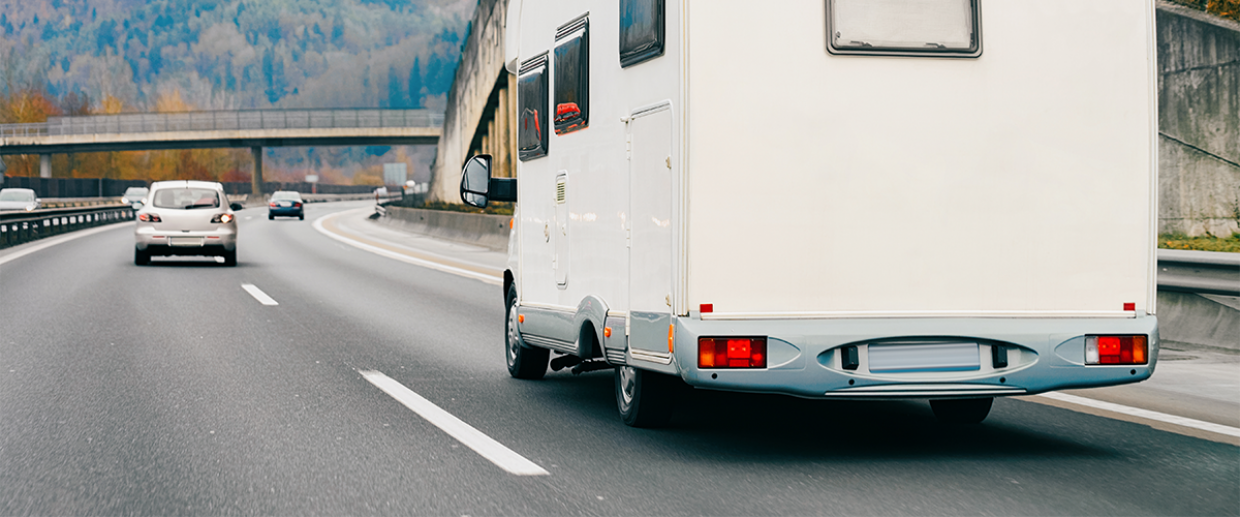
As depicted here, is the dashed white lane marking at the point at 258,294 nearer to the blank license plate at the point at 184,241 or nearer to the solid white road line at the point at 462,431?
the blank license plate at the point at 184,241

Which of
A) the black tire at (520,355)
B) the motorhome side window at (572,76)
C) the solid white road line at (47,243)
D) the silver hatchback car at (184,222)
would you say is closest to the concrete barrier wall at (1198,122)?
the black tire at (520,355)

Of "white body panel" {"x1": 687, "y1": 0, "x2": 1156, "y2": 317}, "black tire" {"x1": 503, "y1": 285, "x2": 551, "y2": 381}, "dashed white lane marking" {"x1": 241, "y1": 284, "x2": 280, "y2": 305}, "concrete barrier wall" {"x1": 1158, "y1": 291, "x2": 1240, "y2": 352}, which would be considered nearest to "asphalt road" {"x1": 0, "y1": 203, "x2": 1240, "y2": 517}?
"black tire" {"x1": 503, "y1": 285, "x2": 551, "y2": 381}

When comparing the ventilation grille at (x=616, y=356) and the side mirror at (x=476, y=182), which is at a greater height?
the side mirror at (x=476, y=182)

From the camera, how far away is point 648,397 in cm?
666

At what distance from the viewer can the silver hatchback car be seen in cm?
2267

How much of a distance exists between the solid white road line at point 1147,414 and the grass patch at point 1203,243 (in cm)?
507

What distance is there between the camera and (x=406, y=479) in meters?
5.51

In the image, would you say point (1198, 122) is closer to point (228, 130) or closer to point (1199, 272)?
point (1199, 272)

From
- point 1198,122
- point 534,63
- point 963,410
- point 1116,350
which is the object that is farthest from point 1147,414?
point 1198,122

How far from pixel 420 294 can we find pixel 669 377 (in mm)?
11093

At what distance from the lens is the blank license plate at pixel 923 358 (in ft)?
18.8

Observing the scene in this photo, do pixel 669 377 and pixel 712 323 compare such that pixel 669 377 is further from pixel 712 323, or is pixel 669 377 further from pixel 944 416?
pixel 944 416

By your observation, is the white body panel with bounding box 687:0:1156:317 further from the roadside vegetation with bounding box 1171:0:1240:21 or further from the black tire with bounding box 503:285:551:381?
the roadside vegetation with bounding box 1171:0:1240:21

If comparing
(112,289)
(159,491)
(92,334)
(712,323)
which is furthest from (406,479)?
(112,289)
